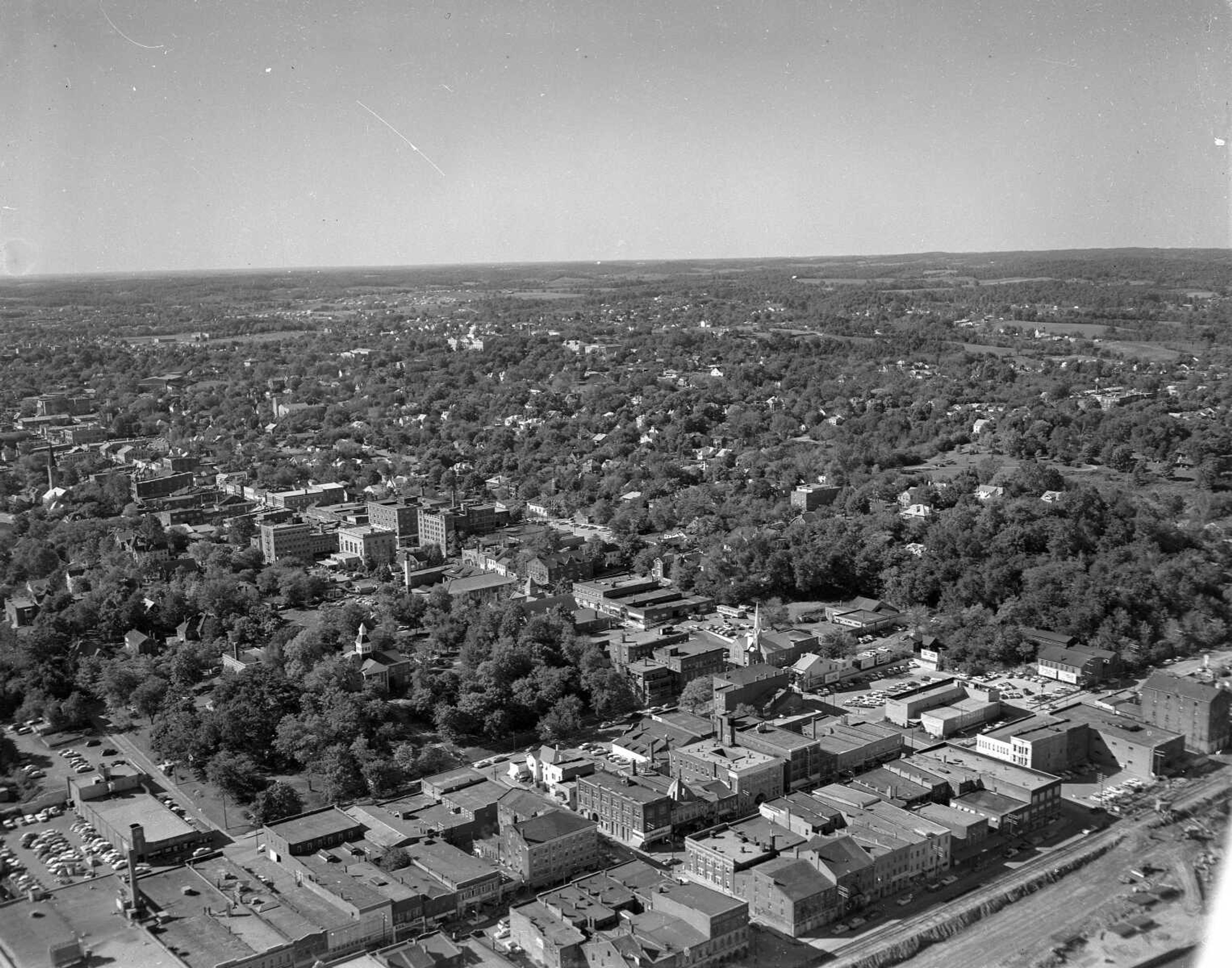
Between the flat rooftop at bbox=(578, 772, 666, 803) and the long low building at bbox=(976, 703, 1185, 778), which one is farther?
the long low building at bbox=(976, 703, 1185, 778)

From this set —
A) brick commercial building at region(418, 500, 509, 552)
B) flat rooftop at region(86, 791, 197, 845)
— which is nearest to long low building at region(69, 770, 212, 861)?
flat rooftop at region(86, 791, 197, 845)

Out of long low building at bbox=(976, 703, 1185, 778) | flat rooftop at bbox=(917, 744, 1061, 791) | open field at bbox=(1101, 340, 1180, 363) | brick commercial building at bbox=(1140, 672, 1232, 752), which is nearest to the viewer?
flat rooftop at bbox=(917, 744, 1061, 791)

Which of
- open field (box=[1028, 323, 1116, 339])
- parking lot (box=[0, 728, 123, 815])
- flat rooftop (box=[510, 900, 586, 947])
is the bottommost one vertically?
parking lot (box=[0, 728, 123, 815])

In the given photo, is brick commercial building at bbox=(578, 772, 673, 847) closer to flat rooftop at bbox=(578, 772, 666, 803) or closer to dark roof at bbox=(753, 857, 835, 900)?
flat rooftop at bbox=(578, 772, 666, 803)

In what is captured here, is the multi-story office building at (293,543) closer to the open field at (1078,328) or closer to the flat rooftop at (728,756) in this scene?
the flat rooftop at (728,756)

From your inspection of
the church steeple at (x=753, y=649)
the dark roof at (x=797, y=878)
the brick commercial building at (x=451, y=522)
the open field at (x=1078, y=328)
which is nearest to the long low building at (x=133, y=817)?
the dark roof at (x=797, y=878)

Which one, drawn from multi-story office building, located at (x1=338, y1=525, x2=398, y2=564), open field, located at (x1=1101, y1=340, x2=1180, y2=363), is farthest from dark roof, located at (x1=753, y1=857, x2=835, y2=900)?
open field, located at (x1=1101, y1=340, x2=1180, y2=363)

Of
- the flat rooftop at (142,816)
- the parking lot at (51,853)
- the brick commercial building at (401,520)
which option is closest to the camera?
the parking lot at (51,853)

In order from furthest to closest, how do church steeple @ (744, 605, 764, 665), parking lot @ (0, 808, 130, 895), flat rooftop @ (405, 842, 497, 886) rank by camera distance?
church steeple @ (744, 605, 764, 665)
parking lot @ (0, 808, 130, 895)
flat rooftop @ (405, 842, 497, 886)

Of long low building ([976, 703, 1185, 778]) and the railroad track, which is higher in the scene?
long low building ([976, 703, 1185, 778])
